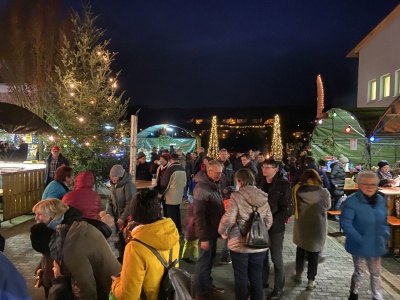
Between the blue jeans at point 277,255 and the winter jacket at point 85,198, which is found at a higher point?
the winter jacket at point 85,198

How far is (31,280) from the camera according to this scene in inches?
222

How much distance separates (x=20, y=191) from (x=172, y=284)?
7986 mm

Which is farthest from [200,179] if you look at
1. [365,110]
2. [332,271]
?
[365,110]

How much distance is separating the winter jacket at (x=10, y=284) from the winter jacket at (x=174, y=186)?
18.5ft

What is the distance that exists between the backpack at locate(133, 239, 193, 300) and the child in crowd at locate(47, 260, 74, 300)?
110 centimetres

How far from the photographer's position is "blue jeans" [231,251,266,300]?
14.0 feet

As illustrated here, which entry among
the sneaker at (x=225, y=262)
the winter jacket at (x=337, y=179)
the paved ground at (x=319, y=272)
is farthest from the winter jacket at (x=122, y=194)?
the winter jacket at (x=337, y=179)

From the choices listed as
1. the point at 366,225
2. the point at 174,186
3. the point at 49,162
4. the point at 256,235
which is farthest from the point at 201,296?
the point at 49,162

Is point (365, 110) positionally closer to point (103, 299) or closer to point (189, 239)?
point (189, 239)

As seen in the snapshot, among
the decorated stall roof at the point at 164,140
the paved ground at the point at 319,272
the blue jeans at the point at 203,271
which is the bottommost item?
the paved ground at the point at 319,272

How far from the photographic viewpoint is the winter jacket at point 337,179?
34.1 ft

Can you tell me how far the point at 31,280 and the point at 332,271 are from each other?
5056 mm

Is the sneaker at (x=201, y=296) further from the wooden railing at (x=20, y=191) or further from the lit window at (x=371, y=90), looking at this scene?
the lit window at (x=371, y=90)

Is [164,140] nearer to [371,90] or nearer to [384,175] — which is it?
[371,90]
